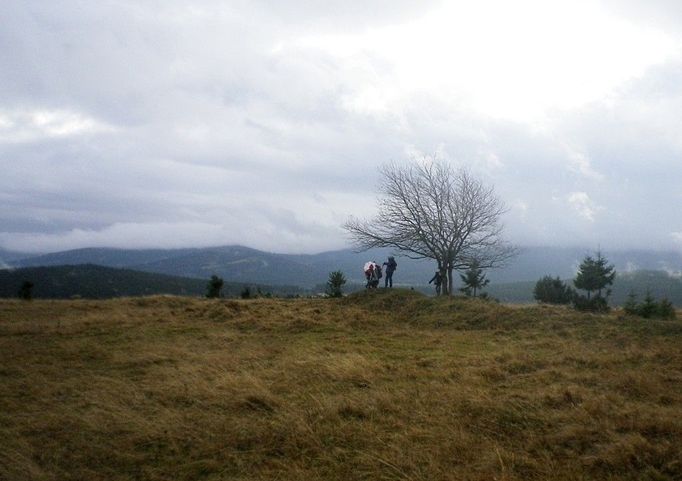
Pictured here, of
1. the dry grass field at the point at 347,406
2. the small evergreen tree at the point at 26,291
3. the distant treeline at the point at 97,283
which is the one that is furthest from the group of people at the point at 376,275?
the distant treeline at the point at 97,283

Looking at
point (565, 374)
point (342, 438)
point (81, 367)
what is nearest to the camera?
point (342, 438)

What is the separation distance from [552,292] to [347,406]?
4339cm

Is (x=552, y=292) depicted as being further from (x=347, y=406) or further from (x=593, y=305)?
(x=347, y=406)

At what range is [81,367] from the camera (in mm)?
10156

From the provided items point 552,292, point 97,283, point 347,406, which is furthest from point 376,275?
point 97,283

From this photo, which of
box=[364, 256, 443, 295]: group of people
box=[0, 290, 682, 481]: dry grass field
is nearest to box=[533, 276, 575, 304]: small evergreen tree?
box=[364, 256, 443, 295]: group of people

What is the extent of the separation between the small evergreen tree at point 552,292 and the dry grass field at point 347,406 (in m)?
33.0

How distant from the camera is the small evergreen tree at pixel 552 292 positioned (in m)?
44.7

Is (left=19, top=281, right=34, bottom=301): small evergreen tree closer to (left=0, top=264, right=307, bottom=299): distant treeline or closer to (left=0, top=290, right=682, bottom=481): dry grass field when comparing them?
(left=0, top=290, right=682, bottom=481): dry grass field

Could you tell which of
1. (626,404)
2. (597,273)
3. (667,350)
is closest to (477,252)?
(667,350)

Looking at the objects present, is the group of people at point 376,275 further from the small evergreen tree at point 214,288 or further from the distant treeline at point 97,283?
the distant treeline at point 97,283

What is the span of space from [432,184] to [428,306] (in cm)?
718

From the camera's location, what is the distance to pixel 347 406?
21.9 ft

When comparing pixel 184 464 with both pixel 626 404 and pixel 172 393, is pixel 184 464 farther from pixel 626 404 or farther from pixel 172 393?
pixel 626 404
